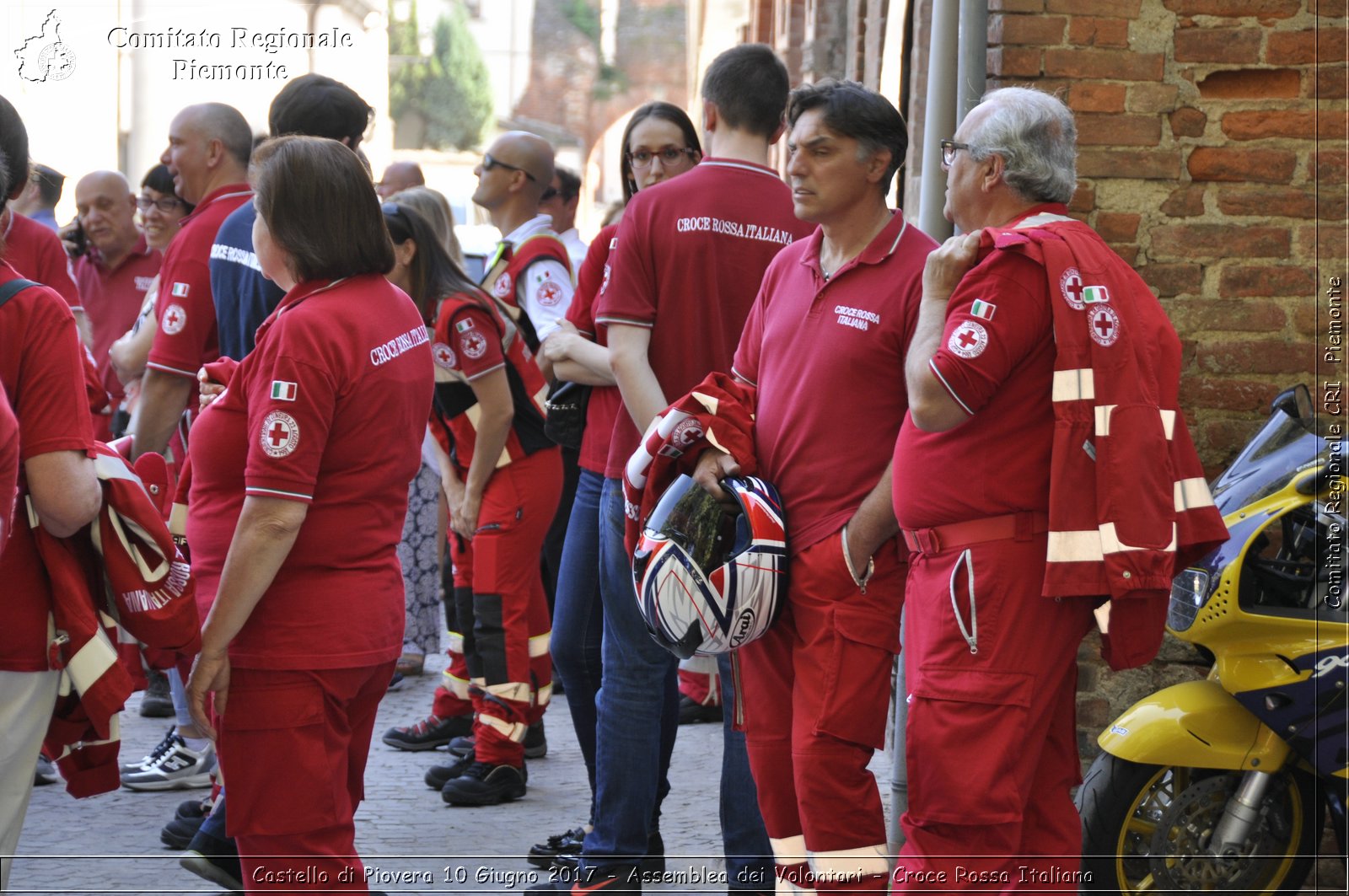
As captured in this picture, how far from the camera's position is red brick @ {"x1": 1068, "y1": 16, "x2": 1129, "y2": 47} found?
15.3ft

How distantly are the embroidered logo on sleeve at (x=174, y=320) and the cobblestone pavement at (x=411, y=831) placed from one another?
1.66 metres

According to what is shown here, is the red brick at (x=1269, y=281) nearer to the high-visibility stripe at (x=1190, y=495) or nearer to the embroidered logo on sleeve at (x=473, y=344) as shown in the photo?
the high-visibility stripe at (x=1190, y=495)

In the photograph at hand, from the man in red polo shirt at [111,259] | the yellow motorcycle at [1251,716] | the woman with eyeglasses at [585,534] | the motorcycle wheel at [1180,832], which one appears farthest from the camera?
the man in red polo shirt at [111,259]

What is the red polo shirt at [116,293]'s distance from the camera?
7484 mm

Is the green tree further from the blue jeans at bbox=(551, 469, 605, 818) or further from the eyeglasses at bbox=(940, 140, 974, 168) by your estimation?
the eyeglasses at bbox=(940, 140, 974, 168)

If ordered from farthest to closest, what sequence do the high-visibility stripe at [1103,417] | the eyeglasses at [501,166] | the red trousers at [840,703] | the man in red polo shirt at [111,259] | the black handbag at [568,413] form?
1. the man in red polo shirt at [111,259]
2. the eyeglasses at [501,166]
3. the black handbag at [568,413]
4. the red trousers at [840,703]
5. the high-visibility stripe at [1103,417]

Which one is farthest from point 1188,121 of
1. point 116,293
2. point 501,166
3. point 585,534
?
point 116,293

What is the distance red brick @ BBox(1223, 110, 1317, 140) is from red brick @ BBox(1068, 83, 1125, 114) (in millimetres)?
346

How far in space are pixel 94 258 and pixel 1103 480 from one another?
594 centimetres

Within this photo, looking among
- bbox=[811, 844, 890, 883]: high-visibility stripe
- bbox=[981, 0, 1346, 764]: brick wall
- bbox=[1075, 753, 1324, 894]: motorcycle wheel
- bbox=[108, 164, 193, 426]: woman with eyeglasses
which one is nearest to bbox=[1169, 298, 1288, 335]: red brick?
bbox=[981, 0, 1346, 764]: brick wall

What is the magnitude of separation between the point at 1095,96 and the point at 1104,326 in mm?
1775

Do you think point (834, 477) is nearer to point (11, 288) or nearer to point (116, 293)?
point (11, 288)

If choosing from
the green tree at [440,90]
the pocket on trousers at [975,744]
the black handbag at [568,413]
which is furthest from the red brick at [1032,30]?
the green tree at [440,90]

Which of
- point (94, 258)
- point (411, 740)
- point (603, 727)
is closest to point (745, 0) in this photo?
point (94, 258)
